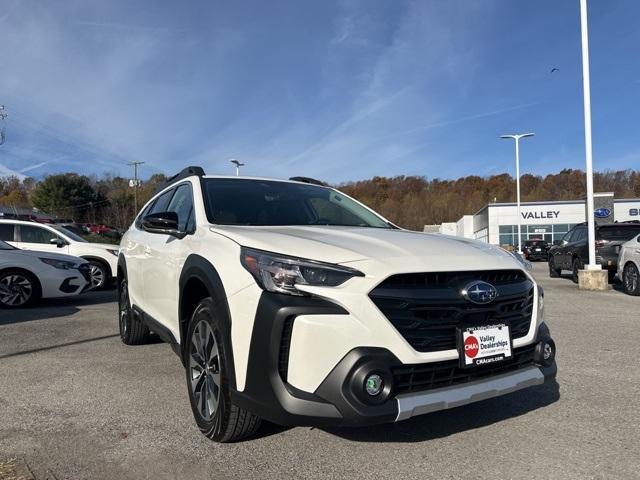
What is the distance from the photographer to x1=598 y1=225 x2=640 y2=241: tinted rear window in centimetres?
1355

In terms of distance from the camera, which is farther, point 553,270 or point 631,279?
point 553,270

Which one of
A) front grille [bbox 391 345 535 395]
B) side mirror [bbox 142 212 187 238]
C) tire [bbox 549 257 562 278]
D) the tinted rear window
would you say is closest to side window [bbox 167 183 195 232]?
side mirror [bbox 142 212 187 238]

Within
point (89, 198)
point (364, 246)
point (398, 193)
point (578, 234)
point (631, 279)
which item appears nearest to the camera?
point (364, 246)

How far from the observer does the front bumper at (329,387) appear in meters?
2.50

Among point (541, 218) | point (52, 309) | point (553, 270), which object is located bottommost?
point (52, 309)

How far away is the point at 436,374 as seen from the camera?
8.85 ft

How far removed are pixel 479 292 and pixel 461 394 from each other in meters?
0.53

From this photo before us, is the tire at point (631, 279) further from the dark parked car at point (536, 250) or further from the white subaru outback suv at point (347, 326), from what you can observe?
the dark parked car at point (536, 250)

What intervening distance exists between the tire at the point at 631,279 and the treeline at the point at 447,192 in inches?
3130

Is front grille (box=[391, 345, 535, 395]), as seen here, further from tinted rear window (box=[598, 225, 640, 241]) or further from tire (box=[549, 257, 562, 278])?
tire (box=[549, 257, 562, 278])

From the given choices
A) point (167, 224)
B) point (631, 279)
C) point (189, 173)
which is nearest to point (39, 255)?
point (189, 173)

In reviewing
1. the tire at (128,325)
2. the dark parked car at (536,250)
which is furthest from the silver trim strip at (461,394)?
the dark parked car at (536,250)

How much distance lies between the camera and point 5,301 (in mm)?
8781

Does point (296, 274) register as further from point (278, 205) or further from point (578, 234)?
point (578, 234)
